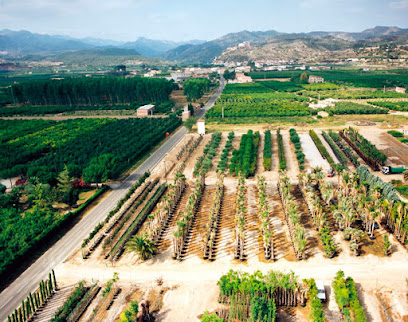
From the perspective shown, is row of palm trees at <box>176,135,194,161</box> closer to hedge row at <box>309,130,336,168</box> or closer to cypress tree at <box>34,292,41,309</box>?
hedge row at <box>309,130,336,168</box>

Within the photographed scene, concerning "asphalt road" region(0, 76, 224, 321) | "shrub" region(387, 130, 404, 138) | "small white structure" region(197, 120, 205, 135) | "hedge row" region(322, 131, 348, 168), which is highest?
"small white structure" region(197, 120, 205, 135)

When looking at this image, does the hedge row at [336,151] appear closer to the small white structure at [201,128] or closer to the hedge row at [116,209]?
the small white structure at [201,128]

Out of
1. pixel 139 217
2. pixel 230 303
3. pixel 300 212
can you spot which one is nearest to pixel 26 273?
pixel 139 217

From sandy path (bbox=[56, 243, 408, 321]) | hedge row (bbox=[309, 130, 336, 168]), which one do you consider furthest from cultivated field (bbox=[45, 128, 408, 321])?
hedge row (bbox=[309, 130, 336, 168])

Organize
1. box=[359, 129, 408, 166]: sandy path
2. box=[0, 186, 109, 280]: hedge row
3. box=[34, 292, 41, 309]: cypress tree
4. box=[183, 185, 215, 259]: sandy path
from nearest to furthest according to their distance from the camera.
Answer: box=[34, 292, 41, 309]: cypress tree → box=[0, 186, 109, 280]: hedge row → box=[183, 185, 215, 259]: sandy path → box=[359, 129, 408, 166]: sandy path

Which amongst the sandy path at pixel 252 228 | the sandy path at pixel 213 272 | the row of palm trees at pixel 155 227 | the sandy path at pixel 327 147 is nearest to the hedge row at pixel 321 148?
the sandy path at pixel 327 147

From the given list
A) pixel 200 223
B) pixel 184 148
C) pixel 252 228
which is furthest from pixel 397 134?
pixel 200 223

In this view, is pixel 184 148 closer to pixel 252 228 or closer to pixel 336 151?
pixel 336 151

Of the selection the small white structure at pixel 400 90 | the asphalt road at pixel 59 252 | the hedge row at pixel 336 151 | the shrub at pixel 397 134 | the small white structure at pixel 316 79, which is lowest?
the asphalt road at pixel 59 252
